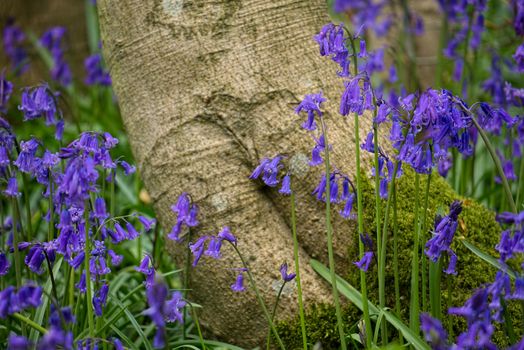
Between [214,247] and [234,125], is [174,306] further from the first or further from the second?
[234,125]

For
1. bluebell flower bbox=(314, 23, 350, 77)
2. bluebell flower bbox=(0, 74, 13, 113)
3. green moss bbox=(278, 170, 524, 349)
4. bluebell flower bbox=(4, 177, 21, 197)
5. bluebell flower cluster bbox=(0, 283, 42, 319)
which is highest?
bluebell flower bbox=(314, 23, 350, 77)

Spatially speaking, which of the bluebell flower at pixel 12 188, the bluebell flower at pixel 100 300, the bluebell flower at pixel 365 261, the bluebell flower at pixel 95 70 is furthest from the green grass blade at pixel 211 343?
the bluebell flower at pixel 95 70

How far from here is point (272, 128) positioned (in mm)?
3395

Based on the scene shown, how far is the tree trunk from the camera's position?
11.0 ft

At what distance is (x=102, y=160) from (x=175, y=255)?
3.75 ft

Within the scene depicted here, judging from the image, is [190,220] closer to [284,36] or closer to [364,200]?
[364,200]

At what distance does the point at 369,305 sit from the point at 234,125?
1.07 metres

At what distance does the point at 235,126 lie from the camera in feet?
11.3

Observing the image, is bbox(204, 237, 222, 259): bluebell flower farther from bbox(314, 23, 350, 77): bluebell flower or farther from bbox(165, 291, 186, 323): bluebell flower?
bbox(314, 23, 350, 77): bluebell flower

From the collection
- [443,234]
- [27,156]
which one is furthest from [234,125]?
[443,234]

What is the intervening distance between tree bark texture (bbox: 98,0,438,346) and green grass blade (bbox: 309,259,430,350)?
73 mm

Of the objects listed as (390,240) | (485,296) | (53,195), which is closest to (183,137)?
(53,195)

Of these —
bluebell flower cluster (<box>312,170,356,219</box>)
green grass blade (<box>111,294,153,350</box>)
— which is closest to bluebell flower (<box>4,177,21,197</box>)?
green grass blade (<box>111,294,153,350</box>)

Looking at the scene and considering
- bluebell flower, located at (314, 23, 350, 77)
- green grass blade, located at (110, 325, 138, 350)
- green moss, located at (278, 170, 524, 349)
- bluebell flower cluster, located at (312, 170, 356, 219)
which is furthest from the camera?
green moss, located at (278, 170, 524, 349)
